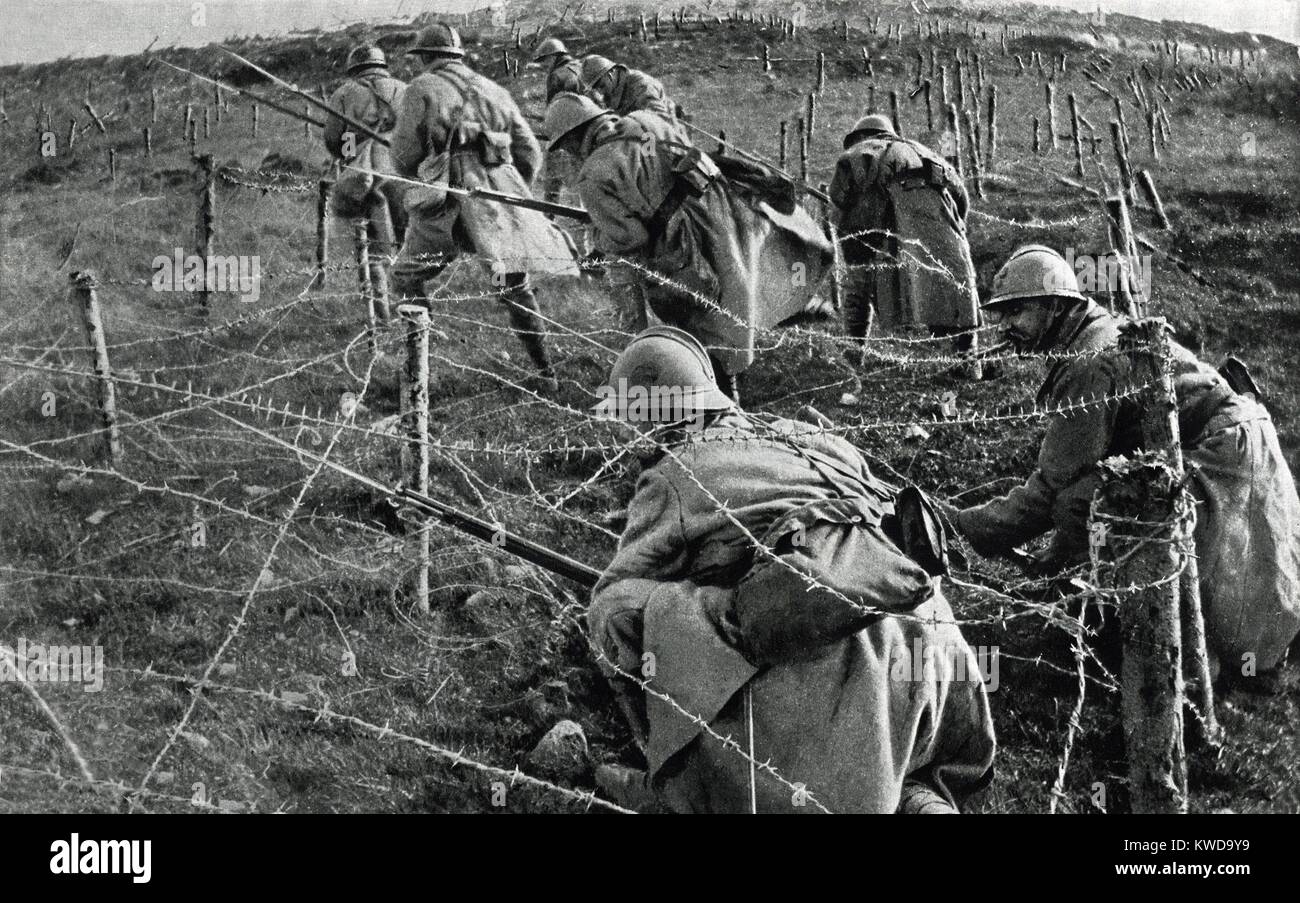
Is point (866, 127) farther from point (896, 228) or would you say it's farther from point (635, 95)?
point (635, 95)

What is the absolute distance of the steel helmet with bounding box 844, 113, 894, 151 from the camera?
8.22 metres

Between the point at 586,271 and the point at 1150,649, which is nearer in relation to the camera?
the point at 1150,649

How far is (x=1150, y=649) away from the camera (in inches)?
260

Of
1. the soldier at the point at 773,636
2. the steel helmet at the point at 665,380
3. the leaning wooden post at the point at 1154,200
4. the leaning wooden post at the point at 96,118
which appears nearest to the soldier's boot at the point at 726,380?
the steel helmet at the point at 665,380

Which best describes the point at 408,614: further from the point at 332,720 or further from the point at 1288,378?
the point at 1288,378

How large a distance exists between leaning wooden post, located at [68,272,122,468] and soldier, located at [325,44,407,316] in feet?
3.59

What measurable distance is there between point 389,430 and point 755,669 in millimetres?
2074

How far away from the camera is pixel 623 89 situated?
329 inches

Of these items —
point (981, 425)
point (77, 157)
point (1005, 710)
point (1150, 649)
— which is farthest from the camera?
point (77, 157)

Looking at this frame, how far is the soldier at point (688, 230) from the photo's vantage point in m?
8.02

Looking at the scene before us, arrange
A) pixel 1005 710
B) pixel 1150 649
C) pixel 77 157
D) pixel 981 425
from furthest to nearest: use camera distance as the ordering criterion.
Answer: pixel 77 157 → pixel 981 425 → pixel 1005 710 → pixel 1150 649

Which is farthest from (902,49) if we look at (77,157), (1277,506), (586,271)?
(77,157)

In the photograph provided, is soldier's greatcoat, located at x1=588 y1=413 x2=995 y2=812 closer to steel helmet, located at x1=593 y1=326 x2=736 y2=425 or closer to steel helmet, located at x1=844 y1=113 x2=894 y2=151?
steel helmet, located at x1=593 y1=326 x2=736 y2=425
